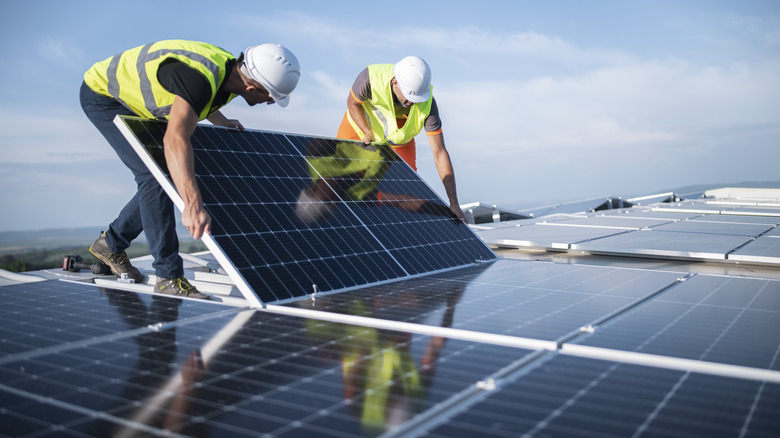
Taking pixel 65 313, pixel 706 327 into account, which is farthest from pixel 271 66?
pixel 706 327

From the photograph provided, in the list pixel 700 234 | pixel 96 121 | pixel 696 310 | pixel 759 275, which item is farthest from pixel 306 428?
pixel 700 234

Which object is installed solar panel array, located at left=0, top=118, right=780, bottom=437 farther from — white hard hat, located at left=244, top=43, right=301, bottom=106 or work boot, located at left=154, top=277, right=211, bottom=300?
white hard hat, located at left=244, top=43, right=301, bottom=106

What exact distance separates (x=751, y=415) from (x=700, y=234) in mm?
6319

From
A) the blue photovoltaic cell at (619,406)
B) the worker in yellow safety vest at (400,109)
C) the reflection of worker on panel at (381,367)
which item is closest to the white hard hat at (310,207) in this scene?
the reflection of worker on panel at (381,367)

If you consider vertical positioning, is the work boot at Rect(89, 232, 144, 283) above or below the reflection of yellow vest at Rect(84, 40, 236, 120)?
below

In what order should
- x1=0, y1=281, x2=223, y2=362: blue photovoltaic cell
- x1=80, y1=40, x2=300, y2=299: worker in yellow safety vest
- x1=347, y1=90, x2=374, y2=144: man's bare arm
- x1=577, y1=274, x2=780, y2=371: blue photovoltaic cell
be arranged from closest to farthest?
x1=577, y1=274, x2=780, y2=371: blue photovoltaic cell, x1=0, y1=281, x2=223, y2=362: blue photovoltaic cell, x1=80, y1=40, x2=300, y2=299: worker in yellow safety vest, x1=347, y1=90, x2=374, y2=144: man's bare arm

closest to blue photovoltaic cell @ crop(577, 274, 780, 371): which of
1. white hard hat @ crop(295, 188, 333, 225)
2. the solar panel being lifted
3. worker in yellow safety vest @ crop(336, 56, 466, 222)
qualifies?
the solar panel being lifted

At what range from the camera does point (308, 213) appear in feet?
16.6

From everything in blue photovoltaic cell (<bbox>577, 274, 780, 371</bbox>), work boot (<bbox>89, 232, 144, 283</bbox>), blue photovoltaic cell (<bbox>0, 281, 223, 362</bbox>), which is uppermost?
work boot (<bbox>89, 232, 144, 283</bbox>)

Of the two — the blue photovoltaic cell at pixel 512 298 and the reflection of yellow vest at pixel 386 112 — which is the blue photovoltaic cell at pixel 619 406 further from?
the reflection of yellow vest at pixel 386 112

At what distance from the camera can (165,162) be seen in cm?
436

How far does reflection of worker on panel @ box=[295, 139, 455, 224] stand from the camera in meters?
5.24

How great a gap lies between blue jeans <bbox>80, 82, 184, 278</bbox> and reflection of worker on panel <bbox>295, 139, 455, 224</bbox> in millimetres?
948

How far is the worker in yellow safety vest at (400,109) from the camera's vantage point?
21.5 ft
